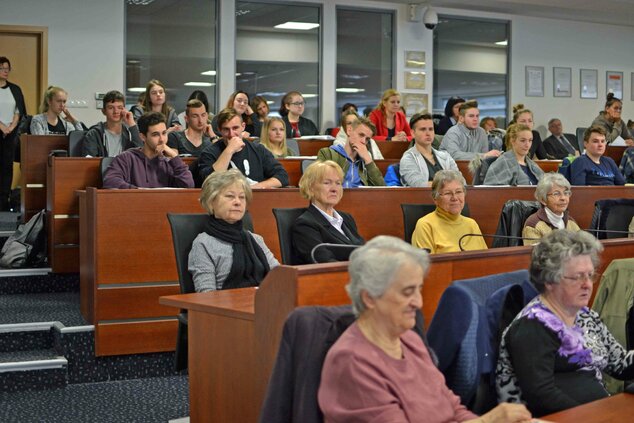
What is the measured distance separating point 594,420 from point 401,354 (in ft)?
1.44

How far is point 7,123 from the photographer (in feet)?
28.9

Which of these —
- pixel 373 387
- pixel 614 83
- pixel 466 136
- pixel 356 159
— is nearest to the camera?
pixel 373 387

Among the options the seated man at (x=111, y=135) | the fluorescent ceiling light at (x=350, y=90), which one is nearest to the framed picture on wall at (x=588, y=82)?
the fluorescent ceiling light at (x=350, y=90)

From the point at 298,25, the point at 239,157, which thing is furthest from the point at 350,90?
the point at 239,157

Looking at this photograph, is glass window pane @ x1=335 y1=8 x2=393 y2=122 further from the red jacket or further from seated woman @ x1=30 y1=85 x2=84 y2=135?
seated woman @ x1=30 y1=85 x2=84 y2=135

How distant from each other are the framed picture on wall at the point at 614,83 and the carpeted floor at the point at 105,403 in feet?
34.1

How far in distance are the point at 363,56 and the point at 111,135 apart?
224 inches

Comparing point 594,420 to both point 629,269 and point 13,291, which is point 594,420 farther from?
point 13,291

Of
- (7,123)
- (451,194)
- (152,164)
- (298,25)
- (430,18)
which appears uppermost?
(430,18)

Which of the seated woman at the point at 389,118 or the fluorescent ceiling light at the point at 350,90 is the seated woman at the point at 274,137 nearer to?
the seated woman at the point at 389,118

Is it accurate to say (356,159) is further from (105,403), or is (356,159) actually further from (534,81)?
(534,81)

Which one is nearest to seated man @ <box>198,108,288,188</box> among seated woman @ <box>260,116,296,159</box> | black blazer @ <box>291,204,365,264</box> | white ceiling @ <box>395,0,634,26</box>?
seated woman @ <box>260,116,296,159</box>

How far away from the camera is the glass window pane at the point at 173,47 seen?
10289 millimetres

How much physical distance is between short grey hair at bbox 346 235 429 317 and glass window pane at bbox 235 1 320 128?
28.9 ft
